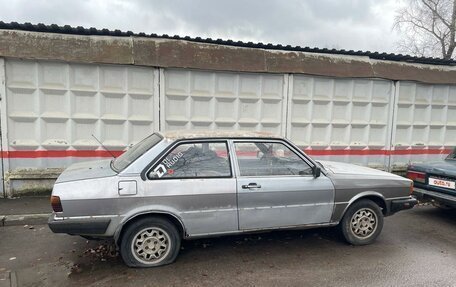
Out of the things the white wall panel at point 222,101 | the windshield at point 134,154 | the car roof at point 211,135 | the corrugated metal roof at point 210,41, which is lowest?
the windshield at point 134,154

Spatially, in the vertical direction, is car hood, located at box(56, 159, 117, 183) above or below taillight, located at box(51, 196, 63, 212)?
above

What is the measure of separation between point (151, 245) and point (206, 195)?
2.77 feet

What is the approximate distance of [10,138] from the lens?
6203 millimetres

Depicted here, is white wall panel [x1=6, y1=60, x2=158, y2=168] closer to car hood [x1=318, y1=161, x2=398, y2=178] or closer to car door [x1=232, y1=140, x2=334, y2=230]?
car door [x1=232, y1=140, x2=334, y2=230]

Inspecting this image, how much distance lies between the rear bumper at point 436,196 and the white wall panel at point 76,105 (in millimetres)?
5008

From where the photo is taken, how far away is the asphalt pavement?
142 inches

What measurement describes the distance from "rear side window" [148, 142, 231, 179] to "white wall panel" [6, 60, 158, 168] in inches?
116

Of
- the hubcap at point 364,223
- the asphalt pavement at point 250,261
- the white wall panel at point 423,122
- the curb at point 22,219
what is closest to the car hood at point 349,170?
the hubcap at point 364,223

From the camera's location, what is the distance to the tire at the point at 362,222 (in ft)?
14.9

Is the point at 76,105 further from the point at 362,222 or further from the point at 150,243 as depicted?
the point at 362,222

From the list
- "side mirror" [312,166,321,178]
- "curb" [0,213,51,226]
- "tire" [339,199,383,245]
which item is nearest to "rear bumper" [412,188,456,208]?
"tire" [339,199,383,245]

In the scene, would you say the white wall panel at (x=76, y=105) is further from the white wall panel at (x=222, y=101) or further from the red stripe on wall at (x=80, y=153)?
the white wall panel at (x=222, y=101)

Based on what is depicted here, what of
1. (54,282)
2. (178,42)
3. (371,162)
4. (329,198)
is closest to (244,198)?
(329,198)

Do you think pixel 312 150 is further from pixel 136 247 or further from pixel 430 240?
pixel 136 247
